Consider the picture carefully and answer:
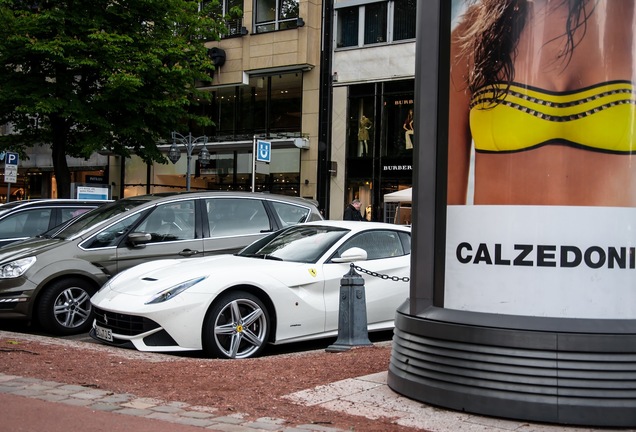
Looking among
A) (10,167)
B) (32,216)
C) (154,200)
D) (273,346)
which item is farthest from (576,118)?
(10,167)

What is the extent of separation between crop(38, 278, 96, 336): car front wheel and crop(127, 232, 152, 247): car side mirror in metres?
0.74

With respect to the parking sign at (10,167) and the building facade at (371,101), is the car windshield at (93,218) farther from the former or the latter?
the building facade at (371,101)

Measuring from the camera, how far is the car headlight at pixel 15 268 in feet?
29.3

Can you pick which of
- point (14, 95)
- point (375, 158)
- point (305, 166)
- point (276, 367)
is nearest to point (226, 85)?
point (305, 166)

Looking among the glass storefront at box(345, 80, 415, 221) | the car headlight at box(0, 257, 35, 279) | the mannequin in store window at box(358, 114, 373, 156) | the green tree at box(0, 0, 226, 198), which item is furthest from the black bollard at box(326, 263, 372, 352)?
the mannequin in store window at box(358, 114, 373, 156)

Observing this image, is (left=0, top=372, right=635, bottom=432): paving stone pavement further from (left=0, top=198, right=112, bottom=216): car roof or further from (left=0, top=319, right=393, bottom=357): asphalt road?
(left=0, top=198, right=112, bottom=216): car roof

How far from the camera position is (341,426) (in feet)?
16.0

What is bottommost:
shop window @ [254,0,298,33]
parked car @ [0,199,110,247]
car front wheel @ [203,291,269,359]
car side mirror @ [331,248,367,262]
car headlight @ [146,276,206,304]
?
car front wheel @ [203,291,269,359]

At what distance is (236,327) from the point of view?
754 centimetres

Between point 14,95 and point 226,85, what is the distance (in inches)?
604

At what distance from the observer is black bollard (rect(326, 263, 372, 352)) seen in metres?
7.78

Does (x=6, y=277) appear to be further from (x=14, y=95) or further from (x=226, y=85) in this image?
(x=226, y=85)

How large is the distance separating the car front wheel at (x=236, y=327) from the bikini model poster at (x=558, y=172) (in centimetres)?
284

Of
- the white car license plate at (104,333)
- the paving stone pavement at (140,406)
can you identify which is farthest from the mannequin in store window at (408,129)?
the paving stone pavement at (140,406)
